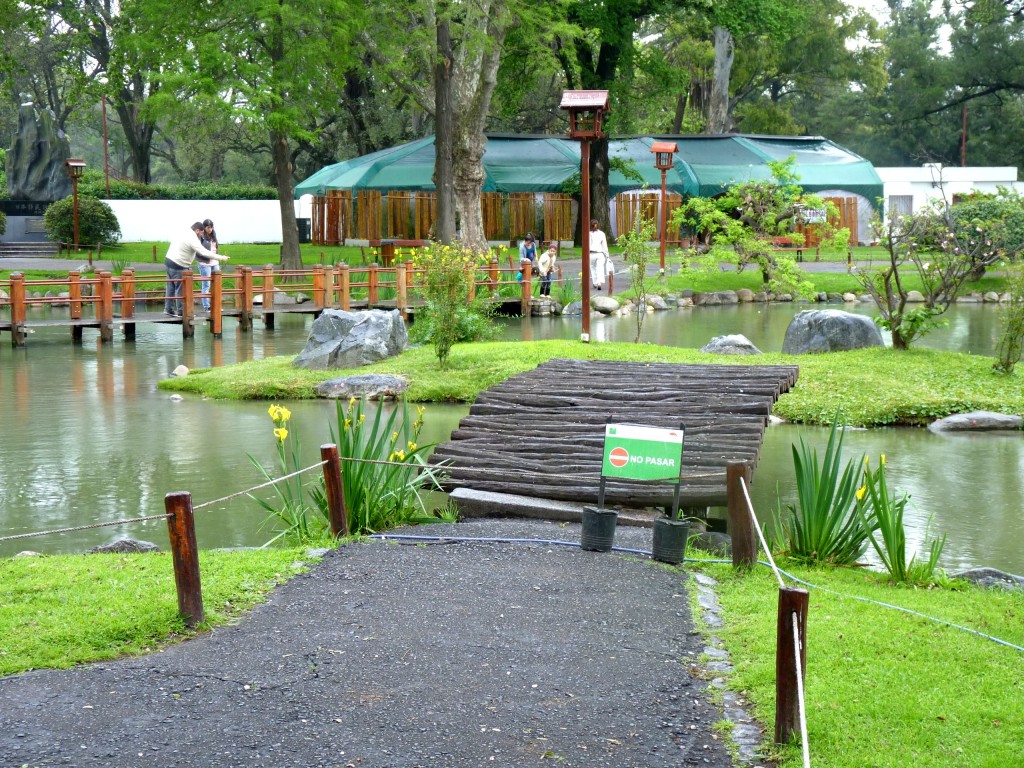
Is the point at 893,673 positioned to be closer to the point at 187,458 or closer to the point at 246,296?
the point at 187,458

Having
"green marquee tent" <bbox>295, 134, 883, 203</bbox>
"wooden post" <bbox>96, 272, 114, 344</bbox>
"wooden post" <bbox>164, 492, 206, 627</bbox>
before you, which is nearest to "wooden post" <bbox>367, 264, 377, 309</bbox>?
"wooden post" <bbox>96, 272, 114, 344</bbox>

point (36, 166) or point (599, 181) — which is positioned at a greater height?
point (36, 166)

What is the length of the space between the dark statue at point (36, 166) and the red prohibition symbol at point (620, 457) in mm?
39768

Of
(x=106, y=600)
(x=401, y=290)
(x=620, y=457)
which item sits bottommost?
(x=106, y=600)

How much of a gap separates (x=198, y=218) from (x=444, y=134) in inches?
735

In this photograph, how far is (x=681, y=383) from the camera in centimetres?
1148

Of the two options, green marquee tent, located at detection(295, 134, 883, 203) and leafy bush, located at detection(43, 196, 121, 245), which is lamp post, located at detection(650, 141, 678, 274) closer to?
green marquee tent, located at detection(295, 134, 883, 203)

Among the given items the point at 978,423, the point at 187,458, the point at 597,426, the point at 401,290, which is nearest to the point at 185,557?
the point at 597,426

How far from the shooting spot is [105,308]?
20.4 meters

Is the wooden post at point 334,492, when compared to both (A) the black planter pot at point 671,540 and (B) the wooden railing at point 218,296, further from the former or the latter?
(B) the wooden railing at point 218,296

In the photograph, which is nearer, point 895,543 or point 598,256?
point 895,543

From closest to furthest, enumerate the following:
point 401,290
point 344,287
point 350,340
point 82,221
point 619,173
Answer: point 350,340
point 344,287
point 401,290
point 82,221
point 619,173

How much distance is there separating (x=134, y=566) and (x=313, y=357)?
936 cm

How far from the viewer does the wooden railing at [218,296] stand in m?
20.1
